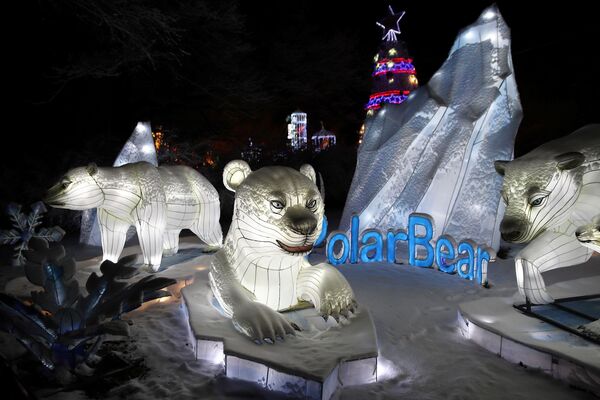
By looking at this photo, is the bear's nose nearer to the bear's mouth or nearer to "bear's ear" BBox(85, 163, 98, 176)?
the bear's mouth

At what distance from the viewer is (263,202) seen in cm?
340

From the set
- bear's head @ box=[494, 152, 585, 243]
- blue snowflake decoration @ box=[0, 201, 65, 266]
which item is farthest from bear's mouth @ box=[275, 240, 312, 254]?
blue snowflake decoration @ box=[0, 201, 65, 266]

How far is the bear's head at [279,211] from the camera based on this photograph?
3293mm

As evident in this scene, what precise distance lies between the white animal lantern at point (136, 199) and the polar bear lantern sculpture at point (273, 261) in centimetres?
190

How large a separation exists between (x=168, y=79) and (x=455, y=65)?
25.0ft

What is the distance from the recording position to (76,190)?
5.16 metres

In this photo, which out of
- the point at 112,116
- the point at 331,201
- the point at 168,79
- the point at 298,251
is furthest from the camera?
the point at 331,201

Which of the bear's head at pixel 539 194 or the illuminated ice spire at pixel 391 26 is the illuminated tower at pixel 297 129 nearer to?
the illuminated ice spire at pixel 391 26

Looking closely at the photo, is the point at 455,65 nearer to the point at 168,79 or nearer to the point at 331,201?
the point at 168,79

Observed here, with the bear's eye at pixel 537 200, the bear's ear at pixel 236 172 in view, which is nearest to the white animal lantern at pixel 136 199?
the bear's ear at pixel 236 172

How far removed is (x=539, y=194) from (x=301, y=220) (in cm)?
207

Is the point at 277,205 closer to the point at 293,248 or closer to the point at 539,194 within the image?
the point at 293,248

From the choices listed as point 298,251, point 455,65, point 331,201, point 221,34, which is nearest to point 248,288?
point 298,251

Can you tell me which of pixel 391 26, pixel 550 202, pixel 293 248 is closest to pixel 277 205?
pixel 293 248
